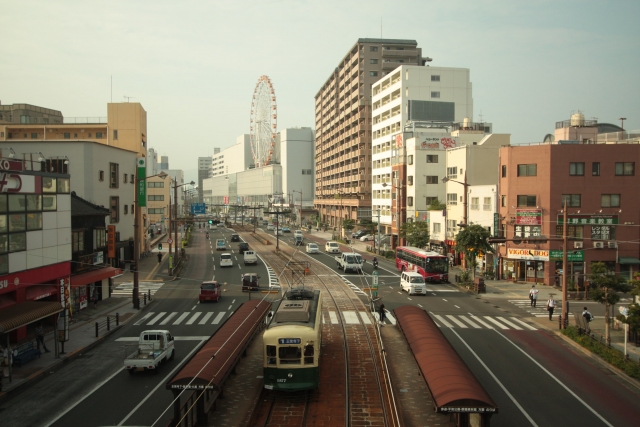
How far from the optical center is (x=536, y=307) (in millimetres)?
37344

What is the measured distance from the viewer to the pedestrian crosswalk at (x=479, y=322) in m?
30.7

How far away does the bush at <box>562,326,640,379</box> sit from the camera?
2169cm

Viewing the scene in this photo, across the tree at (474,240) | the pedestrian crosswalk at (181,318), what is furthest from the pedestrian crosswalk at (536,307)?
the pedestrian crosswalk at (181,318)

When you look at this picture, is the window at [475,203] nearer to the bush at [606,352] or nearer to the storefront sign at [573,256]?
the storefront sign at [573,256]

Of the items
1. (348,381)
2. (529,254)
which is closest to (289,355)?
(348,381)

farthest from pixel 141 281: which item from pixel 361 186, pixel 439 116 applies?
pixel 361 186

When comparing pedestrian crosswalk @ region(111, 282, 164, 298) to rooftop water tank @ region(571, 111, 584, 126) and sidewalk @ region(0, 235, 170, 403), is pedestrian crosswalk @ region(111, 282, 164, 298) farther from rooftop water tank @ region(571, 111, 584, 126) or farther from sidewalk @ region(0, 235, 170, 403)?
rooftop water tank @ region(571, 111, 584, 126)

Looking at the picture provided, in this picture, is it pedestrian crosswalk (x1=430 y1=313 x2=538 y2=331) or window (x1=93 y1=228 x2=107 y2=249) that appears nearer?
pedestrian crosswalk (x1=430 y1=313 x2=538 y2=331)

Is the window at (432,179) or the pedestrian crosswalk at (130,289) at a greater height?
the window at (432,179)

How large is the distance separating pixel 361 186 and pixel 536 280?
196ft

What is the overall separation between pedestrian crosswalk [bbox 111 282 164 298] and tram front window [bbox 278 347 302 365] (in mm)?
26911

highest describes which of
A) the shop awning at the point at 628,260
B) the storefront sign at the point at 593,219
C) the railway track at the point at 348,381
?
the storefront sign at the point at 593,219

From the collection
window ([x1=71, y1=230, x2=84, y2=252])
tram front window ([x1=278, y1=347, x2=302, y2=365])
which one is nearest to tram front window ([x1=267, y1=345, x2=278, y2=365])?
tram front window ([x1=278, y1=347, x2=302, y2=365])

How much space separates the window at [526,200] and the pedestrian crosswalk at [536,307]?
11354 mm
